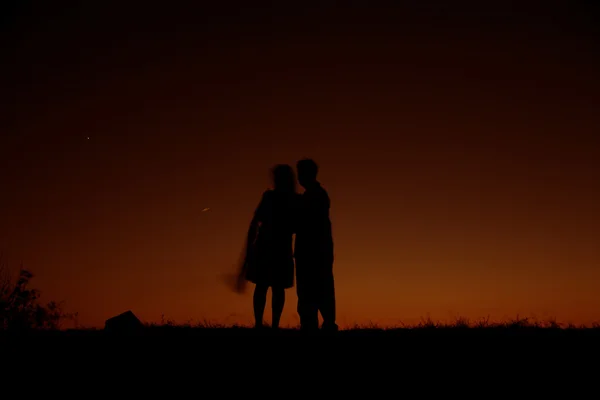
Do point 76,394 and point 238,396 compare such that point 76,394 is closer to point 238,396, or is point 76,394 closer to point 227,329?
point 238,396

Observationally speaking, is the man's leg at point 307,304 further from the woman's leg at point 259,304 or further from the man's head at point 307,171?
the man's head at point 307,171

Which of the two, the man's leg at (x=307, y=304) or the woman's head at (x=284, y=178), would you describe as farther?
the woman's head at (x=284, y=178)

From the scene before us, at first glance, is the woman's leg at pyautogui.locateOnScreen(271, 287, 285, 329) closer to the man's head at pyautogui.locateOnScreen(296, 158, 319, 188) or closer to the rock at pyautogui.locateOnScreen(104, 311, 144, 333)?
the man's head at pyautogui.locateOnScreen(296, 158, 319, 188)

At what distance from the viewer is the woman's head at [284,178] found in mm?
9445

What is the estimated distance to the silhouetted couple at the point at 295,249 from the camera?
895cm

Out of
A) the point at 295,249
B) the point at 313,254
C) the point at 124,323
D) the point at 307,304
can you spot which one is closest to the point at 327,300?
the point at 307,304

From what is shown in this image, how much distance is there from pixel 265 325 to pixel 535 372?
510cm

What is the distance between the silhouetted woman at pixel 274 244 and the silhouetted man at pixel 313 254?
442mm

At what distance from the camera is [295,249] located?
30.2ft

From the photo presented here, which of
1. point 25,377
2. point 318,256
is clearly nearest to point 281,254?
point 318,256

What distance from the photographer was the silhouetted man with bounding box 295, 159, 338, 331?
29.2 feet

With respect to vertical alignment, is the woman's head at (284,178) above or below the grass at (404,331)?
above

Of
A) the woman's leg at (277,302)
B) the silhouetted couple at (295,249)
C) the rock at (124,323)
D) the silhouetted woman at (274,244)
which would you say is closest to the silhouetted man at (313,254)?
the silhouetted couple at (295,249)

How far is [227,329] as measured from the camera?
10008 millimetres
